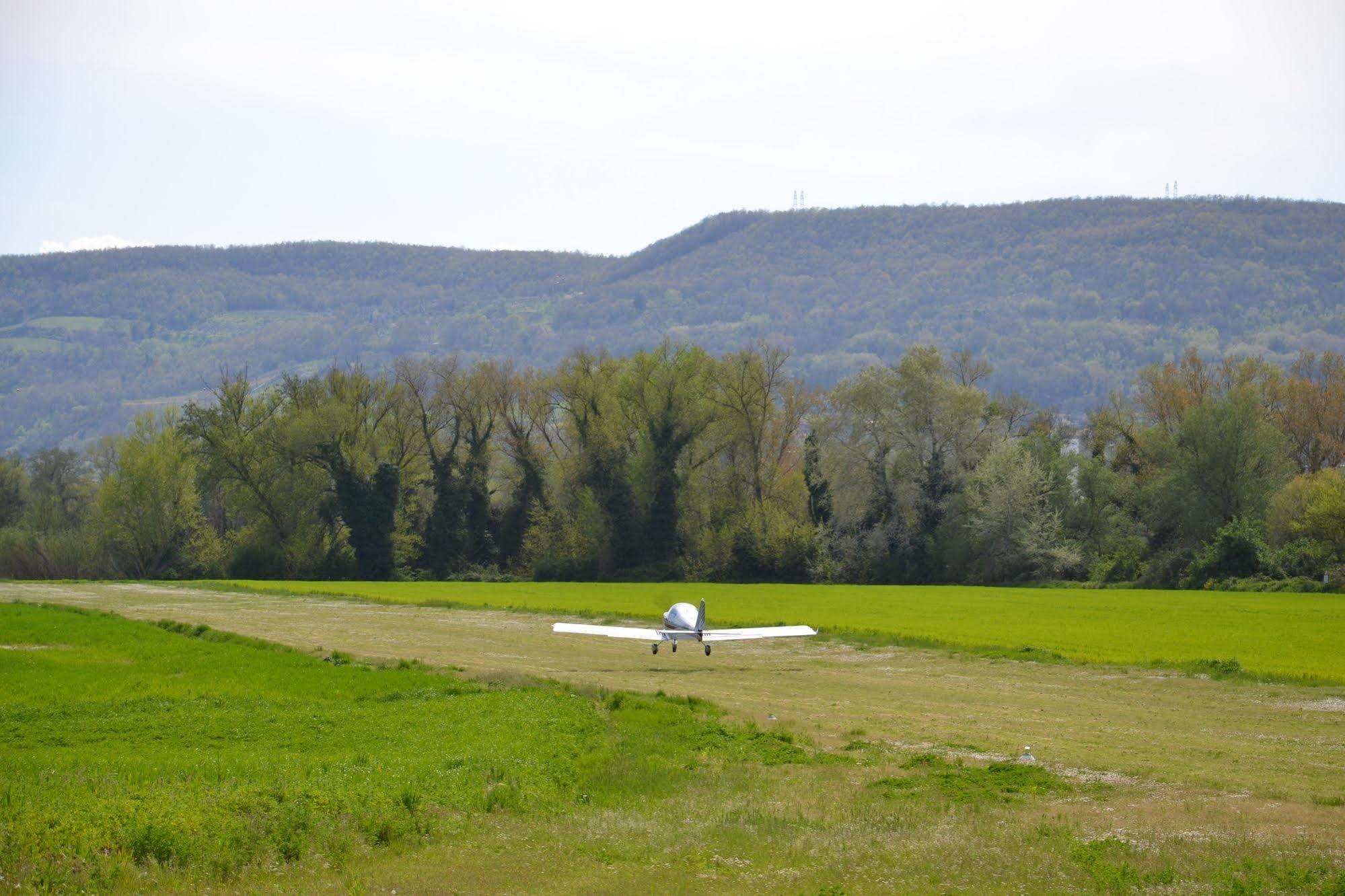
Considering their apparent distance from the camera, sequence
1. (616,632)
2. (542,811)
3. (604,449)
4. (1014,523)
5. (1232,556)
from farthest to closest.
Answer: (604,449), (1014,523), (1232,556), (616,632), (542,811)

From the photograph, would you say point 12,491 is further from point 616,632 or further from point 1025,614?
point 1025,614

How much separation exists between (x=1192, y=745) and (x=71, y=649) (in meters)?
31.8

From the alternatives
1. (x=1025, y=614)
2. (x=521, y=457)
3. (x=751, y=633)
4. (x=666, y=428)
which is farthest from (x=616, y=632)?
(x=521, y=457)

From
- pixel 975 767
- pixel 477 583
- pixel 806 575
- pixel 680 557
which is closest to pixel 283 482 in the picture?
pixel 477 583

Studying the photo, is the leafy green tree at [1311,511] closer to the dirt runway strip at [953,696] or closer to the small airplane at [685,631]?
the dirt runway strip at [953,696]

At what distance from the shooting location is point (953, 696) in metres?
30.6

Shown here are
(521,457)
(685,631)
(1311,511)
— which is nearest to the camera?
(685,631)

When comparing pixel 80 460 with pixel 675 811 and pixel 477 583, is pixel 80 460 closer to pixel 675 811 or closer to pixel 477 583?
pixel 477 583

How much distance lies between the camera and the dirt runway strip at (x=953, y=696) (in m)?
21.3

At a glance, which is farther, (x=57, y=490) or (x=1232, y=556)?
(x=57, y=490)

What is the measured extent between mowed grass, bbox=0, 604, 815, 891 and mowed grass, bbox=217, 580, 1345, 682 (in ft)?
54.2

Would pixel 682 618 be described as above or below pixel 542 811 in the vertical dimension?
above

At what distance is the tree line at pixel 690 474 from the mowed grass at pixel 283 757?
5081cm

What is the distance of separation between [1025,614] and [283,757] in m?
37.7
